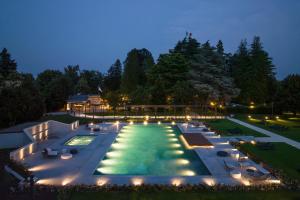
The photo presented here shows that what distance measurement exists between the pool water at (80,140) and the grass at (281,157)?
413 inches

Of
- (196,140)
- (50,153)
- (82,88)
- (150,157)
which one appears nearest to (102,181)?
(50,153)

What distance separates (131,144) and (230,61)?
111 ft

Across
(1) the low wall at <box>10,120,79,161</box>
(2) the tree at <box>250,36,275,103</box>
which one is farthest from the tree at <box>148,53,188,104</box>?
(1) the low wall at <box>10,120,79,161</box>

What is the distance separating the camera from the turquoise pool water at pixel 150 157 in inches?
497

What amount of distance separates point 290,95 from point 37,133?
2573 centimetres

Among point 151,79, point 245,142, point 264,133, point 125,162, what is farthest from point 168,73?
point 125,162

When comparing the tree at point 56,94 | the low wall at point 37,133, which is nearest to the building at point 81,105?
the tree at point 56,94

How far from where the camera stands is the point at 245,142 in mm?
17516

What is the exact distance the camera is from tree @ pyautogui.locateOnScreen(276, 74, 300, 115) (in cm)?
2816

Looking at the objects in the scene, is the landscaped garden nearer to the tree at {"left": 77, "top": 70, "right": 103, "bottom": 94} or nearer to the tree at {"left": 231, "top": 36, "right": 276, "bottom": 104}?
the tree at {"left": 231, "top": 36, "right": 276, "bottom": 104}

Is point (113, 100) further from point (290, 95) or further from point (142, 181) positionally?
point (142, 181)

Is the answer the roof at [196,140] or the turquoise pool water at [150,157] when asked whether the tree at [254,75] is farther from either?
the roof at [196,140]

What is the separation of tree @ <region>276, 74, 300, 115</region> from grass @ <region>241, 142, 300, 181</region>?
42.5 ft

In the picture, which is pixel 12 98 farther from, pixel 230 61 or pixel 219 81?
pixel 230 61
